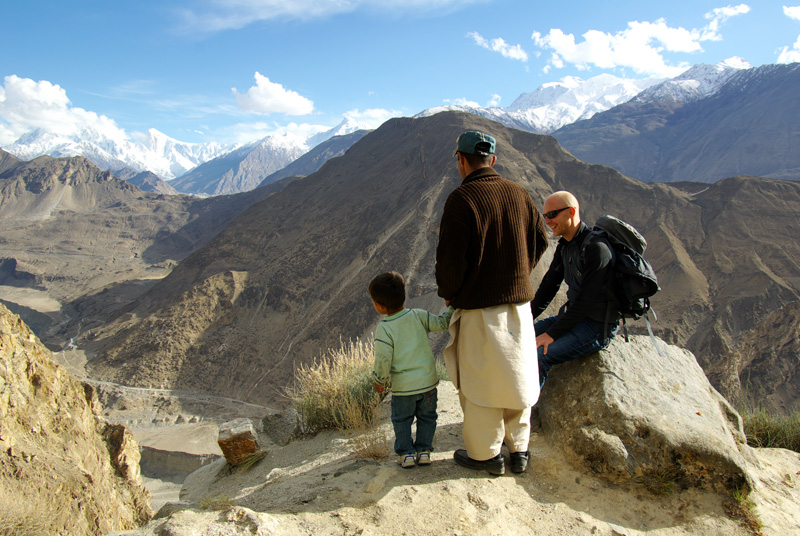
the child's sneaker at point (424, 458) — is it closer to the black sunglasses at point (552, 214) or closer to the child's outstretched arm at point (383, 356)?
the child's outstretched arm at point (383, 356)

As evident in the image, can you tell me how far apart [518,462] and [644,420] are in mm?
842

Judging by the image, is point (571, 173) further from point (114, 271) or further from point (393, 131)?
point (114, 271)

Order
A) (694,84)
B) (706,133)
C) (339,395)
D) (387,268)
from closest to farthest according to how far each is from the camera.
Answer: (339,395)
(387,268)
(706,133)
(694,84)

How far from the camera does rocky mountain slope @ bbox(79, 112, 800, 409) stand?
18.6 metres

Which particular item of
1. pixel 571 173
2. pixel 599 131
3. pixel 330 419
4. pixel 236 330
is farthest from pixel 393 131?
pixel 599 131

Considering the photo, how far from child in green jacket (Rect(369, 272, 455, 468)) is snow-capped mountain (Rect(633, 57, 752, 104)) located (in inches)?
5379

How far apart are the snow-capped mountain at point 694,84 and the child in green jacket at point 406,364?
448ft

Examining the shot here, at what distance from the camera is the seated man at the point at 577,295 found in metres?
2.74

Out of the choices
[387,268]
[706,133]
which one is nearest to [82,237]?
[387,268]

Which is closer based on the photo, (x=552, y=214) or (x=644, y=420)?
(x=644, y=420)

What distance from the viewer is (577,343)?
9.59 ft

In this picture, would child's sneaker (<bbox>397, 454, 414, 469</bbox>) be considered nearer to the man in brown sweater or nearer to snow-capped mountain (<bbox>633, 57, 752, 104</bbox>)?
the man in brown sweater

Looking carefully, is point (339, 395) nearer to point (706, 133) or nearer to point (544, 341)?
point (544, 341)

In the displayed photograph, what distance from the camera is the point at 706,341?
16.7 m
